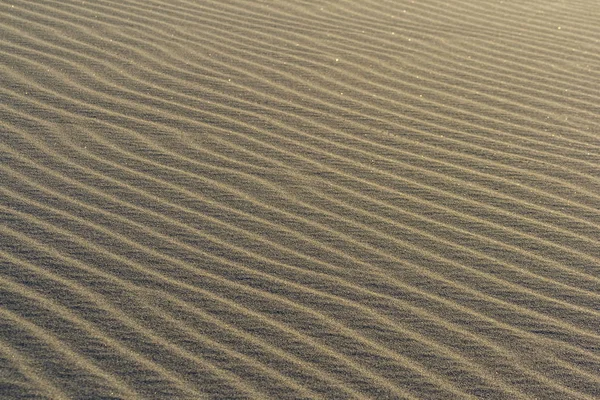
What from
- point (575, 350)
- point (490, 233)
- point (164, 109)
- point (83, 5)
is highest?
point (83, 5)

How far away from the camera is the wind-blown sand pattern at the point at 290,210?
9.55ft

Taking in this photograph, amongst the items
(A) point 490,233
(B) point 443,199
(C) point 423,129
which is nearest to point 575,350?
(A) point 490,233

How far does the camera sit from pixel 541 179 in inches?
167

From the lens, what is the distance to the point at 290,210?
12.5 feet

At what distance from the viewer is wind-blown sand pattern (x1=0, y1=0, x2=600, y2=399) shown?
291 centimetres

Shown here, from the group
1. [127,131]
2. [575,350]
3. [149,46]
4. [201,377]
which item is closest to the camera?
[201,377]

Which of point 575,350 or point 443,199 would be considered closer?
point 575,350

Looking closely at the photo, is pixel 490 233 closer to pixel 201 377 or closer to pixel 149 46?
pixel 201 377

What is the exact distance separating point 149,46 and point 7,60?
94cm

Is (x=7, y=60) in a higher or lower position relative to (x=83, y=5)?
lower

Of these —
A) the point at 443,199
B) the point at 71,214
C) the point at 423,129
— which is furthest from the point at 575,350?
the point at 71,214

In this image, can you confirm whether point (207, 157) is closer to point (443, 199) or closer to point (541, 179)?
point (443, 199)

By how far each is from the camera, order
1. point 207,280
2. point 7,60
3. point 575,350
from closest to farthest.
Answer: point 575,350, point 207,280, point 7,60

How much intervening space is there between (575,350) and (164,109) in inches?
104
